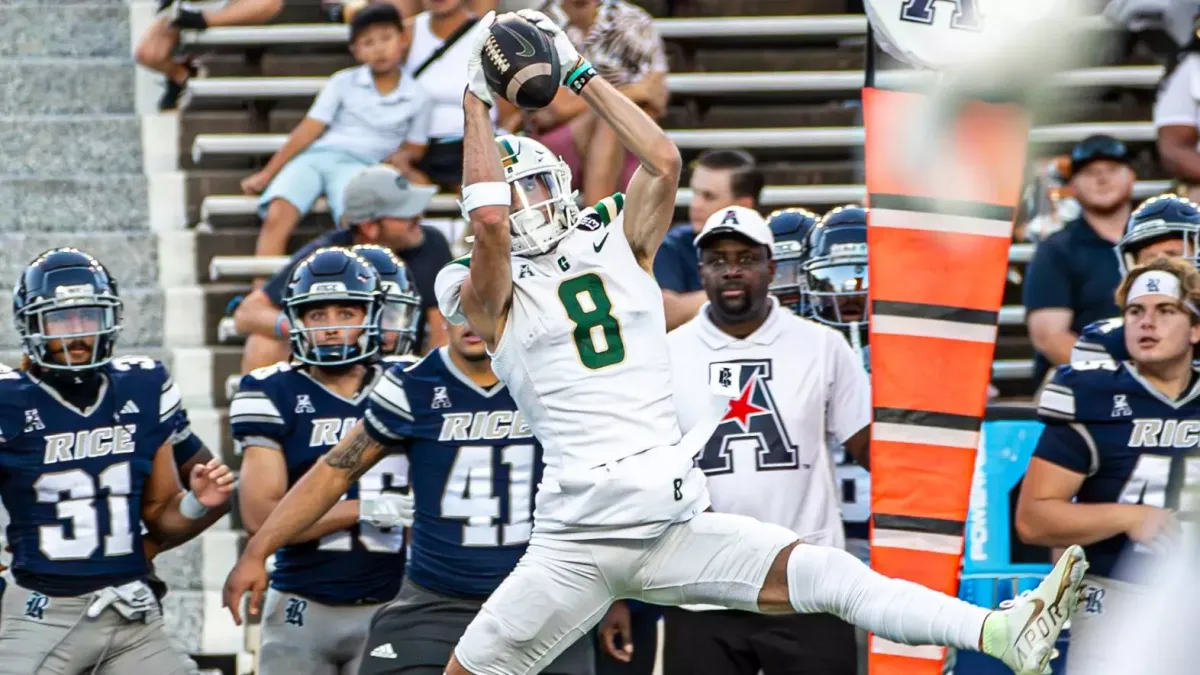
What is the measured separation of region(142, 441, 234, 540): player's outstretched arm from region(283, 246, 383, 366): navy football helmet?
0.48m

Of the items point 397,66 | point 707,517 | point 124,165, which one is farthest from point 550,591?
point 124,165

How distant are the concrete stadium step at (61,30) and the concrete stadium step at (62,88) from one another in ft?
0.42

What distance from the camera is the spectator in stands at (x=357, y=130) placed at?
8391mm

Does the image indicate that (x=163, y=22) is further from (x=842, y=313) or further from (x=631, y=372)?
(x=631, y=372)

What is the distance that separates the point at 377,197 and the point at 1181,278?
3.10 m

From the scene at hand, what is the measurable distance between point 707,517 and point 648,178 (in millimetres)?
830

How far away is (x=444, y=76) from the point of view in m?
8.51

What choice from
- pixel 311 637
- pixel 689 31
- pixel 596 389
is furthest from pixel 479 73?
pixel 689 31

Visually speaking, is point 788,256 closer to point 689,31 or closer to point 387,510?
point 387,510

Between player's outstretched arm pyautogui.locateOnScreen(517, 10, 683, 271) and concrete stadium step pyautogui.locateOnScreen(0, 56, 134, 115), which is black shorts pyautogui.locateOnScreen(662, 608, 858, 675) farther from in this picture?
concrete stadium step pyautogui.locateOnScreen(0, 56, 134, 115)

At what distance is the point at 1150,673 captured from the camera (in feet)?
11.1

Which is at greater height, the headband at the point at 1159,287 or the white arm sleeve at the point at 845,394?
→ the headband at the point at 1159,287

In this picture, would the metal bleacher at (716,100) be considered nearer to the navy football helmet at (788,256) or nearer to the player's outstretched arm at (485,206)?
the navy football helmet at (788,256)

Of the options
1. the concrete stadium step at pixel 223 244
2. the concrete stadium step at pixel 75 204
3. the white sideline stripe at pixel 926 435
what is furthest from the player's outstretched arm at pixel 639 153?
the concrete stadium step at pixel 75 204
